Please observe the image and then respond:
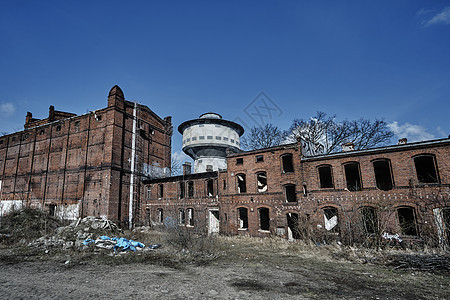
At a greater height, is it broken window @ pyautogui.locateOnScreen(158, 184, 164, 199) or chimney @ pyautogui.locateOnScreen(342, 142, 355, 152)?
chimney @ pyautogui.locateOnScreen(342, 142, 355, 152)

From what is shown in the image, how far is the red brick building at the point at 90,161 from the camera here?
74.3ft

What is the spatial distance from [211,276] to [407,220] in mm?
12214

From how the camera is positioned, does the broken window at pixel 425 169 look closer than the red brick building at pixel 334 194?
No

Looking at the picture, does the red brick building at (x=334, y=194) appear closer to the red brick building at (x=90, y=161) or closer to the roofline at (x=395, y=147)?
the roofline at (x=395, y=147)

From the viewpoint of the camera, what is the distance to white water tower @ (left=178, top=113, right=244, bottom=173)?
23797 millimetres

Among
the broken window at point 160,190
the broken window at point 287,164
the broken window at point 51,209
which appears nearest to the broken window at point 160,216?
the broken window at point 160,190

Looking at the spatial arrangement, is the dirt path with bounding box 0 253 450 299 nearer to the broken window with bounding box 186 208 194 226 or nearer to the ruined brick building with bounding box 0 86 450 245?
the ruined brick building with bounding box 0 86 450 245

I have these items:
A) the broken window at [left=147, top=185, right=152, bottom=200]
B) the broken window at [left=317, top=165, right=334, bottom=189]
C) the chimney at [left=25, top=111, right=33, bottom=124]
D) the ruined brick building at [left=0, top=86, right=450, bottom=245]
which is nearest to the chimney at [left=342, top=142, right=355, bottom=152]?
the ruined brick building at [left=0, top=86, right=450, bottom=245]

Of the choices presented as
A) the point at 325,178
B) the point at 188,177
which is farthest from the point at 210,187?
the point at 325,178

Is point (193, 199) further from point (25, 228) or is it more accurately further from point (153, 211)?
point (25, 228)

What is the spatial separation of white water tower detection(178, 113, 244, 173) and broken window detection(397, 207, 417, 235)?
14700 mm

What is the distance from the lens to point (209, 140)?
2364 centimetres

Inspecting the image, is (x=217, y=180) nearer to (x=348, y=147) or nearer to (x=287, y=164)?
(x=287, y=164)

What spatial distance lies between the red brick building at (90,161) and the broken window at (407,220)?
853 inches
